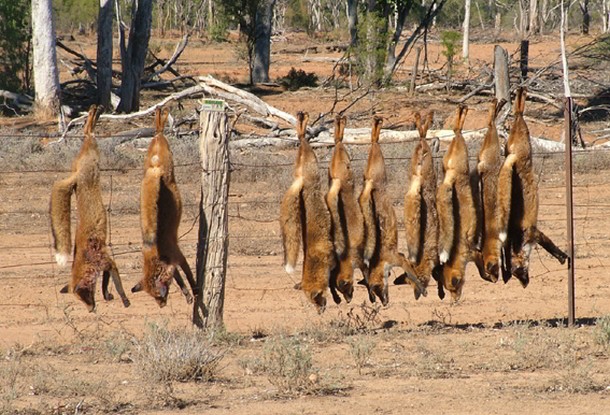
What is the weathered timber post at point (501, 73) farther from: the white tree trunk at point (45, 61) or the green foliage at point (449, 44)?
the white tree trunk at point (45, 61)

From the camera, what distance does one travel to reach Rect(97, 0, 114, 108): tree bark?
26859 mm

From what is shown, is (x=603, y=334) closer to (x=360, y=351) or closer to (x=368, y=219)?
(x=360, y=351)

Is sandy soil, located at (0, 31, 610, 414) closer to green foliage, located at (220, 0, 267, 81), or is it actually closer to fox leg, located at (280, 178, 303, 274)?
fox leg, located at (280, 178, 303, 274)

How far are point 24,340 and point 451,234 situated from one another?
4.00 metres

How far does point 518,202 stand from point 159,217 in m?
2.88

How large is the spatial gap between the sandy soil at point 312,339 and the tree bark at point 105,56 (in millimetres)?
11384

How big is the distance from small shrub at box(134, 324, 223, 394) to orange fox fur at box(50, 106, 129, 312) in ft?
2.01

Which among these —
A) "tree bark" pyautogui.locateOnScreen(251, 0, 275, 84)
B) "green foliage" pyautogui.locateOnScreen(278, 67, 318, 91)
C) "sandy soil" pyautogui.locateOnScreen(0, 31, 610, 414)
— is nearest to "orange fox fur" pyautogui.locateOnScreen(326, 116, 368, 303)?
"sandy soil" pyautogui.locateOnScreen(0, 31, 610, 414)

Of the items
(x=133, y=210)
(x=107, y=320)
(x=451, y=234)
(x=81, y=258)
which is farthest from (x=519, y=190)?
(x=133, y=210)

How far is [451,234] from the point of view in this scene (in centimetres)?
844

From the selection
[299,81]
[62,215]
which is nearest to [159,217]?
[62,215]

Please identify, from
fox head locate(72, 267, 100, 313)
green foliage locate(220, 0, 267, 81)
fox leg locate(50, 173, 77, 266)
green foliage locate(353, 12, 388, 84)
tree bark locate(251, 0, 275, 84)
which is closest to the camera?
fox leg locate(50, 173, 77, 266)

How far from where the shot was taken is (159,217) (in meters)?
8.04

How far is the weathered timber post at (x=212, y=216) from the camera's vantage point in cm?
881
